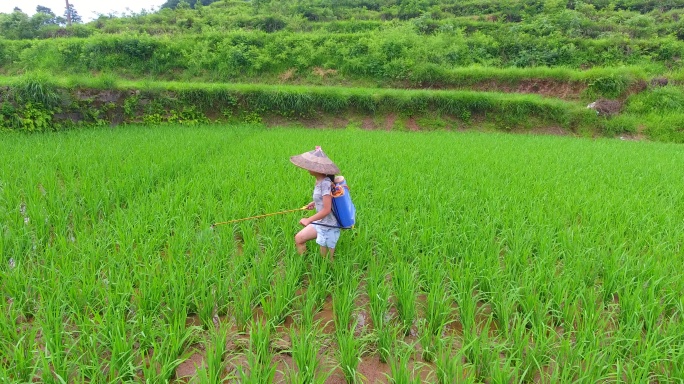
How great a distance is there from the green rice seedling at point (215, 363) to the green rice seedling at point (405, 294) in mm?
879

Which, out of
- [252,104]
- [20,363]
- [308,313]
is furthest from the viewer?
[252,104]

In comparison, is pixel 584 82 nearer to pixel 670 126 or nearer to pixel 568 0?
pixel 670 126

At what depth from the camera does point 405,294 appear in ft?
6.43

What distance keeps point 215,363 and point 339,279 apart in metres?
0.85

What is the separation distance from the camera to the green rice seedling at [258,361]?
1381 millimetres

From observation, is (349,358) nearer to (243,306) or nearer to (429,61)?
(243,306)

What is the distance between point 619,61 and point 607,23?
4.69 m

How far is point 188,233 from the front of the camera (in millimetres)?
2623

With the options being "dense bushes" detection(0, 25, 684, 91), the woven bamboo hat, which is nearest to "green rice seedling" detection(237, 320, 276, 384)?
the woven bamboo hat

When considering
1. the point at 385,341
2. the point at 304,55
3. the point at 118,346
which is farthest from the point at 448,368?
the point at 304,55

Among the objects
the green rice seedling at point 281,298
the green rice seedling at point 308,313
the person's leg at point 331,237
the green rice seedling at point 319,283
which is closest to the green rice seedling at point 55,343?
the green rice seedling at point 281,298

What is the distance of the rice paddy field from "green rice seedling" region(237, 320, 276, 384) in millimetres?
12

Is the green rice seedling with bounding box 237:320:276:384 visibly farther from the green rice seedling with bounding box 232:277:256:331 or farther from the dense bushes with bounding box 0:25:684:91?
the dense bushes with bounding box 0:25:684:91

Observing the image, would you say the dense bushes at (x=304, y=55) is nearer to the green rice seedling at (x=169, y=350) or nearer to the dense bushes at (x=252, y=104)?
the dense bushes at (x=252, y=104)
